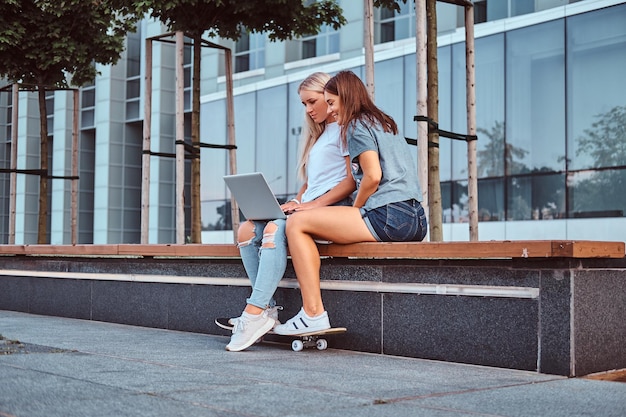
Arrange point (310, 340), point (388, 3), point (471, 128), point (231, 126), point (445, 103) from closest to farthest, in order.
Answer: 1. point (310, 340)
2. point (471, 128)
3. point (388, 3)
4. point (231, 126)
5. point (445, 103)

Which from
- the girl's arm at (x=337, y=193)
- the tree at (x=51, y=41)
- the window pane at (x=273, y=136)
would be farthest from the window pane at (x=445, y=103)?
the girl's arm at (x=337, y=193)

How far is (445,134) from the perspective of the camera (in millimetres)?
7941

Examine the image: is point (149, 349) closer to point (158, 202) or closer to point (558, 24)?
point (558, 24)

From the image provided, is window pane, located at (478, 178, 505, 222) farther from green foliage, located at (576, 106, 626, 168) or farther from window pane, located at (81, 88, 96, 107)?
window pane, located at (81, 88, 96, 107)

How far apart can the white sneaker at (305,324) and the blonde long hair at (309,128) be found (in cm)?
110

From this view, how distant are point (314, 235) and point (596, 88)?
14.8 meters

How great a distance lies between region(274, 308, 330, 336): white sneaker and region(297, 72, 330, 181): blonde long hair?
1104 millimetres

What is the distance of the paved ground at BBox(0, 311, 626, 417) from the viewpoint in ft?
11.5

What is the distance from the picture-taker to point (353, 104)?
18.1 ft

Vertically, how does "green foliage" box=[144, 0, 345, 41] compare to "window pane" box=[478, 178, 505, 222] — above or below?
above

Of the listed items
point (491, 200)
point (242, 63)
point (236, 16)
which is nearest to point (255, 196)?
point (236, 16)

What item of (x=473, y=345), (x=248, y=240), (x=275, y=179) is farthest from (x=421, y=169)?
(x=275, y=179)

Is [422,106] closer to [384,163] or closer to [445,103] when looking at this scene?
[384,163]

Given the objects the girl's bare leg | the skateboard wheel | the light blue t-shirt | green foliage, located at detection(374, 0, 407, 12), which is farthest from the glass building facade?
the girl's bare leg
